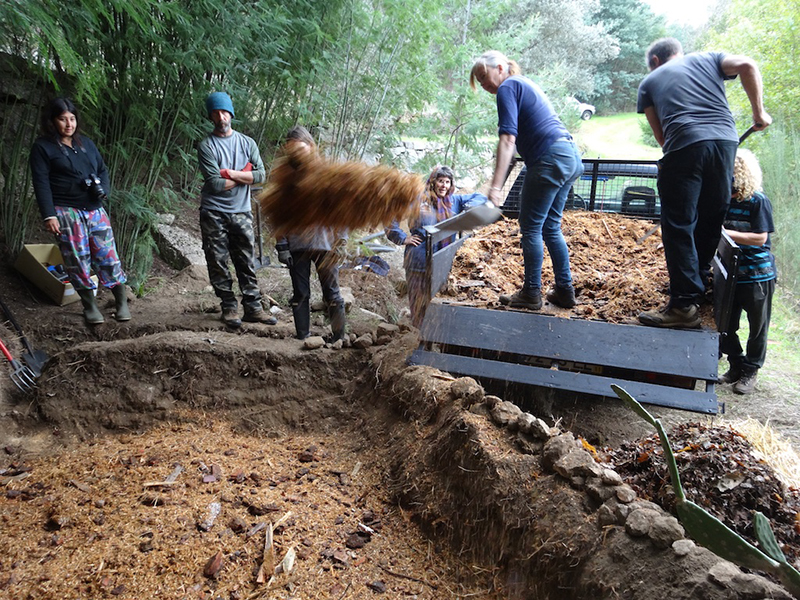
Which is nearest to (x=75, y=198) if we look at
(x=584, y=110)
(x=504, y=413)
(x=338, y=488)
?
(x=338, y=488)

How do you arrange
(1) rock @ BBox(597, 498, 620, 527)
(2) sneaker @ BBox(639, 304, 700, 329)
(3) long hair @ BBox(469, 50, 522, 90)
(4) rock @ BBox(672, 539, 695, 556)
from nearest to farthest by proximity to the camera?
(4) rock @ BBox(672, 539, 695, 556), (1) rock @ BBox(597, 498, 620, 527), (2) sneaker @ BBox(639, 304, 700, 329), (3) long hair @ BBox(469, 50, 522, 90)

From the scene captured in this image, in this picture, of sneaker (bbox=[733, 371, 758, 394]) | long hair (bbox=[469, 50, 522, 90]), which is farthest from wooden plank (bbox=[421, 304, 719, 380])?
long hair (bbox=[469, 50, 522, 90])

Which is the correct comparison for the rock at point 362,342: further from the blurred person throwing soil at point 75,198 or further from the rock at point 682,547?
the rock at point 682,547

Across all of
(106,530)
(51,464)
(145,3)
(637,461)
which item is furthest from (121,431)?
(637,461)

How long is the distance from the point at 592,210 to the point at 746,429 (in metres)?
3.00

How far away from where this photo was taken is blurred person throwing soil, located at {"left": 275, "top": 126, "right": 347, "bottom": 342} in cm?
340

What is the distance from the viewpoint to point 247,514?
2.46 m

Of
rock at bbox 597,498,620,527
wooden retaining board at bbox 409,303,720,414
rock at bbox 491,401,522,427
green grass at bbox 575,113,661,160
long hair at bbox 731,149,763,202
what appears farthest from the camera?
green grass at bbox 575,113,661,160

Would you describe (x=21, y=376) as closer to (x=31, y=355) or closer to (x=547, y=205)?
(x=31, y=355)

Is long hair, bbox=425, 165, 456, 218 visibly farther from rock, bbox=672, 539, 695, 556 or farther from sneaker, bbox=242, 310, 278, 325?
rock, bbox=672, 539, 695, 556

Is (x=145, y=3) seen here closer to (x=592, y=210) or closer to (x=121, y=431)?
(x=121, y=431)

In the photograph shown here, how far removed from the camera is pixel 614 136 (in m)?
11.0

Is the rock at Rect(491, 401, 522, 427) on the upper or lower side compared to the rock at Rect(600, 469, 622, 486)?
upper

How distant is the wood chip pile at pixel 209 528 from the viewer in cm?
208
